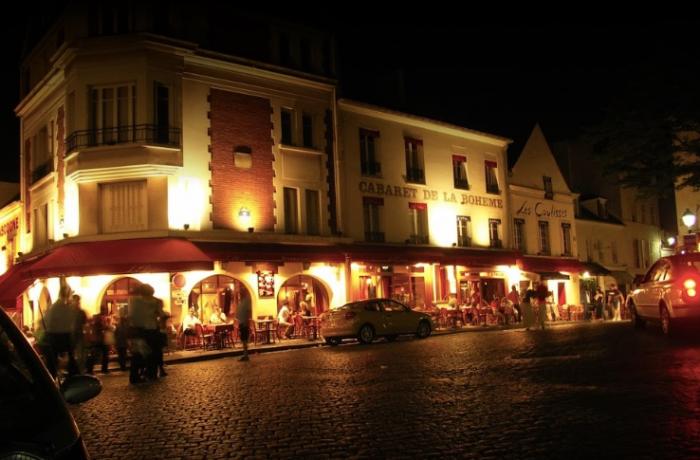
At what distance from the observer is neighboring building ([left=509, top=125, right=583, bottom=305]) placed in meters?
39.2

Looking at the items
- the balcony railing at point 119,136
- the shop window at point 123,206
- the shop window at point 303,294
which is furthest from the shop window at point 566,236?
the shop window at point 123,206

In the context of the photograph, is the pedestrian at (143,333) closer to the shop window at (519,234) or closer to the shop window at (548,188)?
the shop window at (519,234)

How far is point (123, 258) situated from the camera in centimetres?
2323

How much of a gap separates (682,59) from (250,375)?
14872 mm

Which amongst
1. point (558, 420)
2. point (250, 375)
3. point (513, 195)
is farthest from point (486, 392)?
point (513, 195)

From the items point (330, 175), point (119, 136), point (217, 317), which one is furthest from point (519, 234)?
point (119, 136)

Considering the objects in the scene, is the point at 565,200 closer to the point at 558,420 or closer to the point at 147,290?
the point at 147,290

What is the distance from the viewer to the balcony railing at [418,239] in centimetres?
3281

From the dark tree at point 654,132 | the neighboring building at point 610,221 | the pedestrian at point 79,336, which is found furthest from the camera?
the neighboring building at point 610,221

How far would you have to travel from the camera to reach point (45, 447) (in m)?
3.04

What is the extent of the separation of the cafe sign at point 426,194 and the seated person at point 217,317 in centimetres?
910

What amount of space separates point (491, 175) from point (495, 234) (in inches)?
121

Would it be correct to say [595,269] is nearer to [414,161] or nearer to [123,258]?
[414,161]

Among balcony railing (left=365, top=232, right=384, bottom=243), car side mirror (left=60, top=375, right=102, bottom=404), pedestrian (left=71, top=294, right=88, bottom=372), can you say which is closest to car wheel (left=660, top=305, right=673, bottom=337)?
pedestrian (left=71, top=294, right=88, bottom=372)
